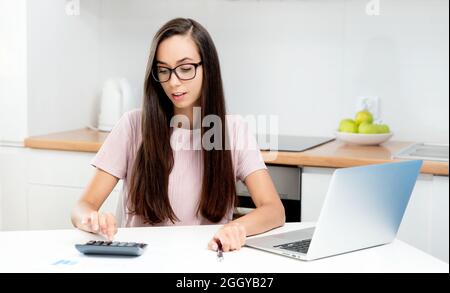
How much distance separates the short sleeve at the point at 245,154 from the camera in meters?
1.44

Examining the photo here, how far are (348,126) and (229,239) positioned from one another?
1.12m

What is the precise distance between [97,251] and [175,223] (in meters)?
0.43

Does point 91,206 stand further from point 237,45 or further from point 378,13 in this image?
point 378,13

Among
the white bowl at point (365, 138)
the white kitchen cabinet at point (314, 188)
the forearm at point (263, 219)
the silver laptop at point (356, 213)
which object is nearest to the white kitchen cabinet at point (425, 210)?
the white kitchen cabinet at point (314, 188)

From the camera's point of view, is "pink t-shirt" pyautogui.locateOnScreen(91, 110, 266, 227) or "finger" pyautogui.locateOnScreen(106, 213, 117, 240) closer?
"finger" pyautogui.locateOnScreen(106, 213, 117, 240)

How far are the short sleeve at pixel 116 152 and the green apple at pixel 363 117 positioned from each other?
0.89 metres

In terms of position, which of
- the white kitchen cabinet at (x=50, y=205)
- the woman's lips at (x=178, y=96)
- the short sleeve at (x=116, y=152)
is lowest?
the white kitchen cabinet at (x=50, y=205)

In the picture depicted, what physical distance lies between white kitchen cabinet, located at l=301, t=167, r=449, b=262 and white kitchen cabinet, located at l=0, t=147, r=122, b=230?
0.59 metres

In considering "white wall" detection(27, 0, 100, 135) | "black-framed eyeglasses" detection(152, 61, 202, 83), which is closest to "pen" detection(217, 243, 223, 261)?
"black-framed eyeglasses" detection(152, 61, 202, 83)

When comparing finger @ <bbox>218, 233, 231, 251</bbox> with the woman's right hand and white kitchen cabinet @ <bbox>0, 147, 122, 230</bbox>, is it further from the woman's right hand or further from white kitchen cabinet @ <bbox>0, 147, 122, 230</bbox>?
white kitchen cabinet @ <bbox>0, 147, 122, 230</bbox>

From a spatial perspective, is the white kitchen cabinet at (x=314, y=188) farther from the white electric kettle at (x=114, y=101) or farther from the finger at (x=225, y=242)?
the finger at (x=225, y=242)

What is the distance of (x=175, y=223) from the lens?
1.43m

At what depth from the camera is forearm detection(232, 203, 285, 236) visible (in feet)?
3.94
